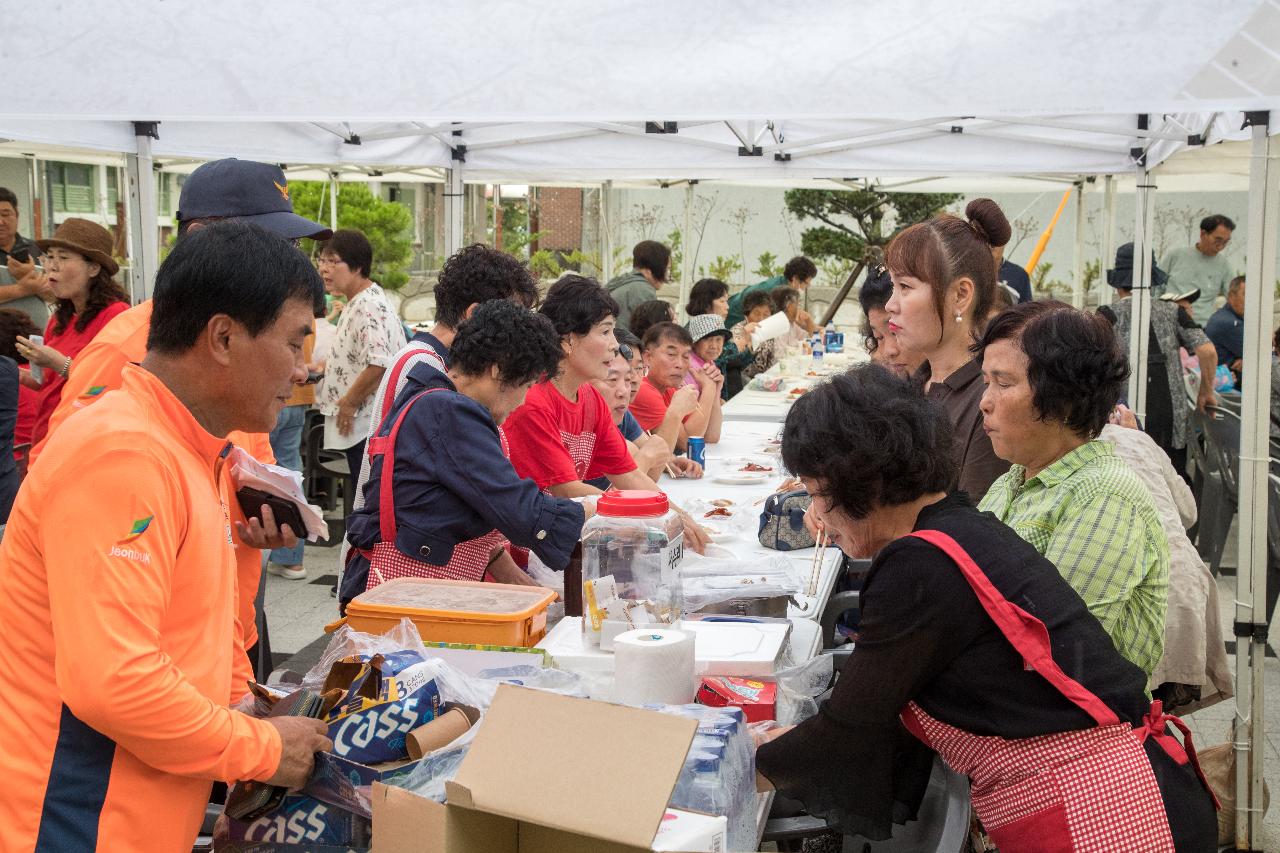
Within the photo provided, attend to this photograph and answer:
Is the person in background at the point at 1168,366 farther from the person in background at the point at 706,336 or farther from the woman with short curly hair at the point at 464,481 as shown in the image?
the woman with short curly hair at the point at 464,481

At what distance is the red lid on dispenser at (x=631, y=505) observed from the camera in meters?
2.38

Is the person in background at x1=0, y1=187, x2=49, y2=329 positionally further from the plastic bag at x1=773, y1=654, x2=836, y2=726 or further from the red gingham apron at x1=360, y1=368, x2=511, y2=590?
the plastic bag at x1=773, y1=654, x2=836, y2=726

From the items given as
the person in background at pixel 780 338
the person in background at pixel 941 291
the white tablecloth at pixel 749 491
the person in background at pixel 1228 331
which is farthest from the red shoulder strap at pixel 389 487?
the person in background at pixel 1228 331

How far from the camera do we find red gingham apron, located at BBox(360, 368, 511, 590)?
2.94 meters

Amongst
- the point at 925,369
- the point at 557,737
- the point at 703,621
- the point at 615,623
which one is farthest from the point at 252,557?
the point at 925,369

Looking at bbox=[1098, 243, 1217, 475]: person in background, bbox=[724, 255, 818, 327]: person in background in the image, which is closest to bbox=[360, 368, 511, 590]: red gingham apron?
bbox=[1098, 243, 1217, 475]: person in background

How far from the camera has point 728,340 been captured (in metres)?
8.91

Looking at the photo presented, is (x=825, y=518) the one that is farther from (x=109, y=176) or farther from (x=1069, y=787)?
(x=109, y=176)

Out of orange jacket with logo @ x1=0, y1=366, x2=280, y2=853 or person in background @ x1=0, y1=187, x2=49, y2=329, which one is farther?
person in background @ x1=0, y1=187, x2=49, y2=329

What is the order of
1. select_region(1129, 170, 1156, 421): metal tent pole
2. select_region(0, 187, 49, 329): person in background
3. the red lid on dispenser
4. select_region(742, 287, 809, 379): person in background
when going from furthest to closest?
select_region(742, 287, 809, 379): person in background, select_region(1129, 170, 1156, 421): metal tent pole, select_region(0, 187, 49, 329): person in background, the red lid on dispenser

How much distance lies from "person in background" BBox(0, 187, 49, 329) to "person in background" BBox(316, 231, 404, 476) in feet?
4.79

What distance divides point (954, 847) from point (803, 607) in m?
0.98

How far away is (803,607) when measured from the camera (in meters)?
2.88

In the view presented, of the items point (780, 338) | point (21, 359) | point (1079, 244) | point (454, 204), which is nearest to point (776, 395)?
point (780, 338)
